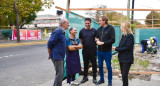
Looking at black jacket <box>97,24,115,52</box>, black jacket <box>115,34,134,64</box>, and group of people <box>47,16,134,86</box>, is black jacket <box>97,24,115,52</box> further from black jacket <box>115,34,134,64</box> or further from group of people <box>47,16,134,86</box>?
black jacket <box>115,34,134,64</box>

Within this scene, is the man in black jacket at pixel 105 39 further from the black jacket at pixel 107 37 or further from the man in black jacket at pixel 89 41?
the man in black jacket at pixel 89 41

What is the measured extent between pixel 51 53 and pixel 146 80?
3.04m

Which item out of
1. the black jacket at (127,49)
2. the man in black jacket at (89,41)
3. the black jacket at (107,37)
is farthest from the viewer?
the man in black jacket at (89,41)

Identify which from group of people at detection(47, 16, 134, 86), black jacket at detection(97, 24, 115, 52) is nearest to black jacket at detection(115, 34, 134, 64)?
group of people at detection(47, 16, 134, 86)

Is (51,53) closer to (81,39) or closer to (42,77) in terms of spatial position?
(81,39)

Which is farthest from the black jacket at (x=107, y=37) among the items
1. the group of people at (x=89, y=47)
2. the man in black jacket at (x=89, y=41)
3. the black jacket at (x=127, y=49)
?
the black jacket at (x=127, y=49)

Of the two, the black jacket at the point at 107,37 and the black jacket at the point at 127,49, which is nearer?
the black jacket at the point at 127,49

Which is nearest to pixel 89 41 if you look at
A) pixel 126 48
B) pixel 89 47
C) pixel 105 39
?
pixel 89 47

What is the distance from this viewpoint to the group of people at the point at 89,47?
3.98 meters

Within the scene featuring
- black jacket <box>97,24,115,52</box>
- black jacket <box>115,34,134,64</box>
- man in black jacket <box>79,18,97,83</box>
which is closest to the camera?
black jacket <box>115,34,134,64</box>

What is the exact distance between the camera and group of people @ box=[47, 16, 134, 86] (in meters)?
3.98

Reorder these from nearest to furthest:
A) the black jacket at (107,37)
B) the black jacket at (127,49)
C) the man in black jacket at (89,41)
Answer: the black jacket at (127,49) < the black jacket at (107,37) < the man in black jacket at (89,41)

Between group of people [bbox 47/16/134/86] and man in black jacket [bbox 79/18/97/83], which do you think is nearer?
group of people [bbox 47/16/134/86]

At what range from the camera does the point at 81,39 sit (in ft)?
16.8
